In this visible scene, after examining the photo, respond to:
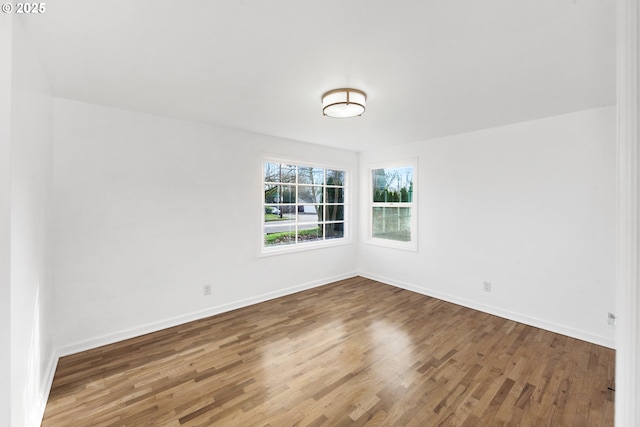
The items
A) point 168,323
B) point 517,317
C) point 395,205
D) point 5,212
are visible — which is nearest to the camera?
point 5,212

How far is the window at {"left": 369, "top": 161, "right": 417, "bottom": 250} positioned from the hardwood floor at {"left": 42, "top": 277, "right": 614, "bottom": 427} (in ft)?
5.05

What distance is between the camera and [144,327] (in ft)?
9.53

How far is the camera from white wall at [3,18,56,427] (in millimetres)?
1298

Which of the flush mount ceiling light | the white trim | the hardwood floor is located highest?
the flush mount ceiling light

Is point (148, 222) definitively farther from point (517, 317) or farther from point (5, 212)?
point (517, 317)

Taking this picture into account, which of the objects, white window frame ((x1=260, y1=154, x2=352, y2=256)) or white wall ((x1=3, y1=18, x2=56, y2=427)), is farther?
white window frame ((x1=260, y1=154, x2=352, y2=256))

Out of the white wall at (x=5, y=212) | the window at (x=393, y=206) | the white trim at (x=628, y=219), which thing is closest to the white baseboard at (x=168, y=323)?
the window at (x=393, y=206)

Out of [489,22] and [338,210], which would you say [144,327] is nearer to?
[338,210]

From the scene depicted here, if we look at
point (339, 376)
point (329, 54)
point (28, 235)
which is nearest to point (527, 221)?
point (339, 376)

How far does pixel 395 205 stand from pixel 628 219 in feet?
12.3

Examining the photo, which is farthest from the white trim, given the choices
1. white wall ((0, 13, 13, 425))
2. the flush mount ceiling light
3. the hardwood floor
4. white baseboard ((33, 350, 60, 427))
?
white baseboard ((33, 350, 60, 427))

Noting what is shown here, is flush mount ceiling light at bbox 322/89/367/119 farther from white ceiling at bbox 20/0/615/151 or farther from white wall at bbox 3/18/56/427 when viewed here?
white wall at bbox 3/18/56/427

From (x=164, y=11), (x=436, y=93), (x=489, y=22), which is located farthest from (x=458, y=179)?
(x=164, y=11)

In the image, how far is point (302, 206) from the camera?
14.6 feet
